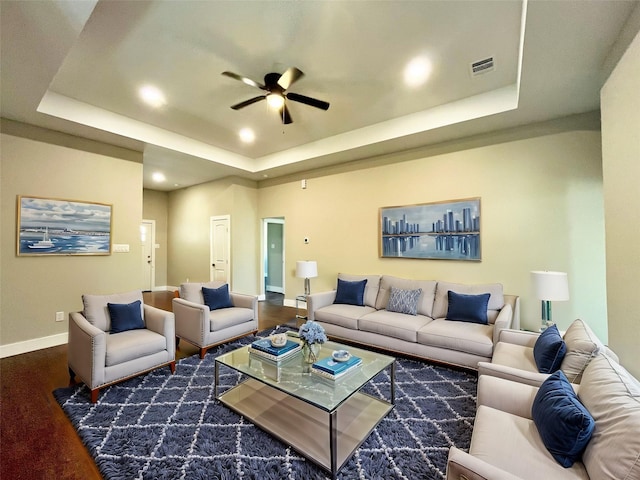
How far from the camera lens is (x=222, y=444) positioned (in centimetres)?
196

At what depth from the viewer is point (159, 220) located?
26.7 feet

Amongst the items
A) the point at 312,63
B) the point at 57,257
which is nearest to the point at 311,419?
the point at 312,63

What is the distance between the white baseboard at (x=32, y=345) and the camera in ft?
11.6

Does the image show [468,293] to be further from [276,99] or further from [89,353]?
[89,353]

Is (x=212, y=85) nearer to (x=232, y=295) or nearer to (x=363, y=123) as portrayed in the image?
(x=363, y=123)

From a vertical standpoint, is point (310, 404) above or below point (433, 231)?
below

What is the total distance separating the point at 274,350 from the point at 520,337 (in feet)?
7.46

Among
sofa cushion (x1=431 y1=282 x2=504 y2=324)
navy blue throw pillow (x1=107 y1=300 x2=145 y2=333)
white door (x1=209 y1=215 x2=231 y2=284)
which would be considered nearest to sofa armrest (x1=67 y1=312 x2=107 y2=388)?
navy blue throw pillow (x1=107 y1=300 x2=145 y2=333)

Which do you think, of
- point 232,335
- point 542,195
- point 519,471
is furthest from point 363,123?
point 519,471

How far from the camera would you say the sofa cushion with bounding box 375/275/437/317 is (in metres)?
3.81

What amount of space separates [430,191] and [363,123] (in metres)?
1.46

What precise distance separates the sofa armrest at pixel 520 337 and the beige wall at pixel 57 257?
5.20 meters

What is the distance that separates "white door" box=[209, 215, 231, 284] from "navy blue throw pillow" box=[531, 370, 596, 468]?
597 centimetres

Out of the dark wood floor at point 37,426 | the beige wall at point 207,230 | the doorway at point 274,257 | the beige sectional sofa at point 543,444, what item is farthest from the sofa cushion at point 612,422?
the doorway at point 274,257
